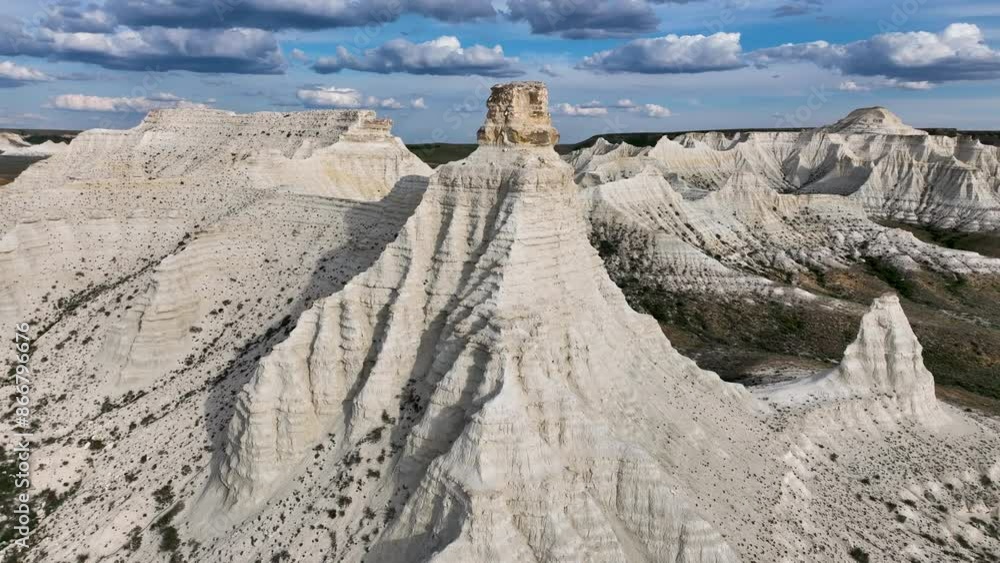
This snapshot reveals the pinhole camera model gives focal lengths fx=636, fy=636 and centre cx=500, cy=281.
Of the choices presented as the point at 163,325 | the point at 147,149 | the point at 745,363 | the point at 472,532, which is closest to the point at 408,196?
the point at 163,325

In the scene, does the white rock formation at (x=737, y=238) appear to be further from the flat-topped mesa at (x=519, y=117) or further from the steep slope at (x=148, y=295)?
the flat-topped mesa at (x=519, y=117)

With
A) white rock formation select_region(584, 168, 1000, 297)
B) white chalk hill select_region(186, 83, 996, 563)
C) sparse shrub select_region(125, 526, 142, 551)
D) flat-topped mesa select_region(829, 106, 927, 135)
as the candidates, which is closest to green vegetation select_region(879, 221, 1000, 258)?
white rock formation select_region(584, 168, 1000, 297)

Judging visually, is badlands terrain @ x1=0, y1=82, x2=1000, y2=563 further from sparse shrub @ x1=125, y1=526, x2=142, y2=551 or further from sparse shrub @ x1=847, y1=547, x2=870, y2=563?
sparse shrub @ x1=847, y1=547, x2=870, y2=563

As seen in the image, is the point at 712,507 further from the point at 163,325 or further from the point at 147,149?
the point at 147,149

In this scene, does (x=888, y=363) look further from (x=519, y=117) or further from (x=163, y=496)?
(x=163, y=496)

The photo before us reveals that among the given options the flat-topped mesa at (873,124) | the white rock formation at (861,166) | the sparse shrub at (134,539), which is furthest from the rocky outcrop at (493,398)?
the flat-topped mesa at (873,124)

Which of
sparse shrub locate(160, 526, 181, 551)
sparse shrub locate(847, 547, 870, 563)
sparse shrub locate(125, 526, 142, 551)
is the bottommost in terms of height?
sparse shrub locate(125, 526, 142, 551)
